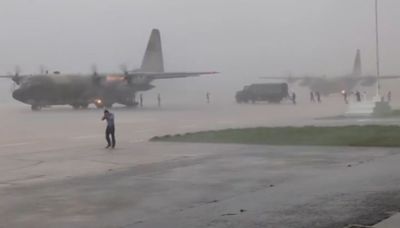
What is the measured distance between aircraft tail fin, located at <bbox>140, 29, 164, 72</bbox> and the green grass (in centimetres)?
4953

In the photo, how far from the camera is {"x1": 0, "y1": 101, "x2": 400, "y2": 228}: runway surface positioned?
28.5ft

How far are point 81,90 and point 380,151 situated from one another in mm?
47929

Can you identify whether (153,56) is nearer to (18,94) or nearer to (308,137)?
(18,94)

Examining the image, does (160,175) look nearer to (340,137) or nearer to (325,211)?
(325,211)

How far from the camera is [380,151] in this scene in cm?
1753

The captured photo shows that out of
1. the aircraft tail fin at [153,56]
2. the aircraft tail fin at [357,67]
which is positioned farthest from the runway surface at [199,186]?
the aircraft tail fin at [357,67]

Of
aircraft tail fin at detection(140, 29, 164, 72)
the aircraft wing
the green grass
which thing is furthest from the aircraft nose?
the green grass

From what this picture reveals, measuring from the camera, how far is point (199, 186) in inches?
465

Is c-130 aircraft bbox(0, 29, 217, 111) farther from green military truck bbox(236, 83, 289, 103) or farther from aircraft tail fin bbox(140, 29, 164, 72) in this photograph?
green military truck bbox(236, 83, 289, 103)

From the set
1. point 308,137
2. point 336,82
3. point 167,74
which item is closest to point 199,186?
point 308,137

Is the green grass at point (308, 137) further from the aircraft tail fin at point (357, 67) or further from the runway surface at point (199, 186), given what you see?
the aircraft tail fin at point (357, 67)

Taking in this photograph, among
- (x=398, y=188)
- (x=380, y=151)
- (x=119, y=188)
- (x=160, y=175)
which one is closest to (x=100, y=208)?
(x=119, y=188)

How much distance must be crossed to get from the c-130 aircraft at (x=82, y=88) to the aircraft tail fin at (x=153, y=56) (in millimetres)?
5618

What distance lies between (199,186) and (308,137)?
11396 mm
